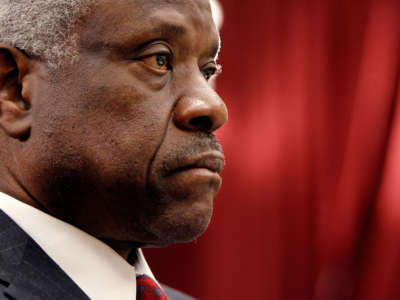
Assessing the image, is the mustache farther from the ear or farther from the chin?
the ear

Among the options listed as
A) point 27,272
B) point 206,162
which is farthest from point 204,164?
point 27,272

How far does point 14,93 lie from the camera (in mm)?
952

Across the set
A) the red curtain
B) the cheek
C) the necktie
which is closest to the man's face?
the cheek

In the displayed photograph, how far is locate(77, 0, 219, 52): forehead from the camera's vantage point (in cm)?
91

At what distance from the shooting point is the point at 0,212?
915 mm

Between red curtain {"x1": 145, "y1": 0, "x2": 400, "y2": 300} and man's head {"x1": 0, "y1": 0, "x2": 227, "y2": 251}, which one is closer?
man's head {"x1": 0, "y1": 0, "x2": 227, "y2": 251}

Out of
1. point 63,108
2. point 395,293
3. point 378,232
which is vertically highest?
point 63,108

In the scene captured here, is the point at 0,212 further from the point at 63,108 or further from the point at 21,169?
the point at 63,108

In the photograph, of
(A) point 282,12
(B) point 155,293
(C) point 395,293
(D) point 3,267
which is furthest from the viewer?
(A) point 282,12

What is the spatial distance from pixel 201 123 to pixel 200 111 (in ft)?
0.11

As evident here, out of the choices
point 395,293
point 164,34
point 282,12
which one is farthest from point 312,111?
point 164,34

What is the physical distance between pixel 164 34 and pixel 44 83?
23 cm

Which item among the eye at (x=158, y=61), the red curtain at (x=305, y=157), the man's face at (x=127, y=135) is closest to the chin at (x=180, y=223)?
the man's face at (x=127, y=135)

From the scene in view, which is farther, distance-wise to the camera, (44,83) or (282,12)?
(282,12)
